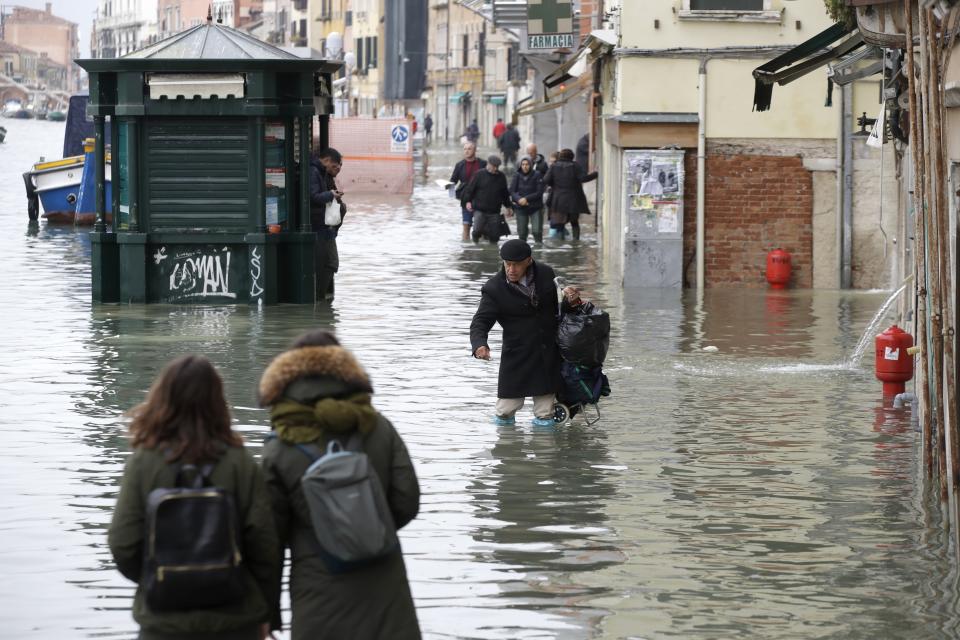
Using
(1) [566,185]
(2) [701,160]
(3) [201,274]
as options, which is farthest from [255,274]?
(1) [566,185]

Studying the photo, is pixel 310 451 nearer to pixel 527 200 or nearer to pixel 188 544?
pixel 188 544

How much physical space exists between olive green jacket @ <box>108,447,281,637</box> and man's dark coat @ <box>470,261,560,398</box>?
6.20 meters

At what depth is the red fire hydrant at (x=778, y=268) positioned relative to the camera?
21.5m

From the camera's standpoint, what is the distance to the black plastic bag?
37.3 feet

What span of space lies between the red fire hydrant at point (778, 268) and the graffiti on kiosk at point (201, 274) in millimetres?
6364

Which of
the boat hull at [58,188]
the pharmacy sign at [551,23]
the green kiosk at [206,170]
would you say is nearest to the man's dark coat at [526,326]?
the green kiosk at [206,170]

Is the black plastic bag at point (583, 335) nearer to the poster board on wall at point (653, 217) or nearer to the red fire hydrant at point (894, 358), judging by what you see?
the red fire hydrant at point (894, 358)

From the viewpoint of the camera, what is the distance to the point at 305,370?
5324 mm

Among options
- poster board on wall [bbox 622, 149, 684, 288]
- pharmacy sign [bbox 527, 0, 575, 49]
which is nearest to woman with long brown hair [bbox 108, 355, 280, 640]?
poster board on wall [bbox 622, 149, 684, 288]

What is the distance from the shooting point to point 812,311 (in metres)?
19.4

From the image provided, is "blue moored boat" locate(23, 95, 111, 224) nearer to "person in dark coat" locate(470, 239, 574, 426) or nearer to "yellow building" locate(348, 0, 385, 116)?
"person in dark coat" locate(470, 239, 574, 426)

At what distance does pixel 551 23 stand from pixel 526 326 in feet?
58.2

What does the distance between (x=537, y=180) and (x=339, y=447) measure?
24543mm

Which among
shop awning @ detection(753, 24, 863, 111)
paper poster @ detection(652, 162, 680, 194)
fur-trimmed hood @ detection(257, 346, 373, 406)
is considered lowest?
fur-trimmed hood @ detection(257, 346, 373, 406)
